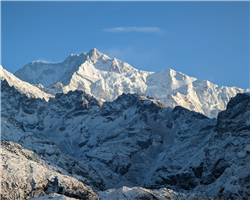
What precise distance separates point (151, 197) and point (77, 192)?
2785 centimetres

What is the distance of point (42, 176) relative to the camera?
521 ft

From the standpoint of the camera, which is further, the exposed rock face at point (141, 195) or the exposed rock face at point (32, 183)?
the exposed rock face at point (141, 195)

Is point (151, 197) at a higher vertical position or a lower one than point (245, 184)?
lower

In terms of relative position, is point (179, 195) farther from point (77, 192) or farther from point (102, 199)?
point (77, 192)

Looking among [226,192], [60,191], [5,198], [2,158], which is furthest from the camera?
[226,192]

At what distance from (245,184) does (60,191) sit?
277 feet

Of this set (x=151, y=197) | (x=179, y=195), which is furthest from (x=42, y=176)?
(x=179, y=195)

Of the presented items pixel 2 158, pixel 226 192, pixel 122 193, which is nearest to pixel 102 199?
pixel 122 193

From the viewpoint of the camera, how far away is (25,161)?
553ft

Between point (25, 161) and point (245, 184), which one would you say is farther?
point (245, 184)

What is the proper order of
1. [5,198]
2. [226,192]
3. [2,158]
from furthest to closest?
[226,192], [2,158], [5,198]

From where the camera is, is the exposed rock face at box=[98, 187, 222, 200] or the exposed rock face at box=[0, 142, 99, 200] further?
the exposed rock face at box=[98, 187, 222, 200]

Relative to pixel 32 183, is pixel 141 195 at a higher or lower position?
higher

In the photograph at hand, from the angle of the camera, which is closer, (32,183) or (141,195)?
(32,183)
